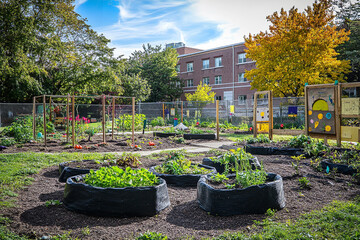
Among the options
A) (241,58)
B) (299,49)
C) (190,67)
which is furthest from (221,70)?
(299,49)

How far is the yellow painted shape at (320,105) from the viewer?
35.0 ft

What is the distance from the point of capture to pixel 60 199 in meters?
4.82

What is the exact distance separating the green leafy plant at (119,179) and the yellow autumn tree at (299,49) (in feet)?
54.9

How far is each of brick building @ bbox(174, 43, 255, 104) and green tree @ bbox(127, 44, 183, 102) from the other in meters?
2.60

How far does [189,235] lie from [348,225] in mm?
1928

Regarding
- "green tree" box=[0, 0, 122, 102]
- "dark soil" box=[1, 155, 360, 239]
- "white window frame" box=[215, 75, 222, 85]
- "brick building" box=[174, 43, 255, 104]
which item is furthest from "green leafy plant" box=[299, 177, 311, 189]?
"white window frame" box=[215, 75, 222, 85]

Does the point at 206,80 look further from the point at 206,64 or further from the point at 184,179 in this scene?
the point at 184,179

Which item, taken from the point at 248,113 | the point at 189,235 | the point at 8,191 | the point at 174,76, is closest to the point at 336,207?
the point at 189,235

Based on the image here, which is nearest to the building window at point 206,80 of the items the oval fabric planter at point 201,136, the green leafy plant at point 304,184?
the oval fabric planter at point 201,136

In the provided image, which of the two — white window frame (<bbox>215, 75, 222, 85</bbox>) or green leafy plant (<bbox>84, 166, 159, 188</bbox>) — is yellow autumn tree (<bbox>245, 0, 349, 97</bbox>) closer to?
green leafy plant (<bbox>84, 166, 159, 188</bbox>)

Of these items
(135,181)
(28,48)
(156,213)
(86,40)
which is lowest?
(156,213)

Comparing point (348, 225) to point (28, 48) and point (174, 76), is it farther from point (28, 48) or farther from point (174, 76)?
point (174, 76)

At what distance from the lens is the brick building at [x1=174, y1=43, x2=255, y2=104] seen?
1581 inches

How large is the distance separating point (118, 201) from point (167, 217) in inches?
28.1
